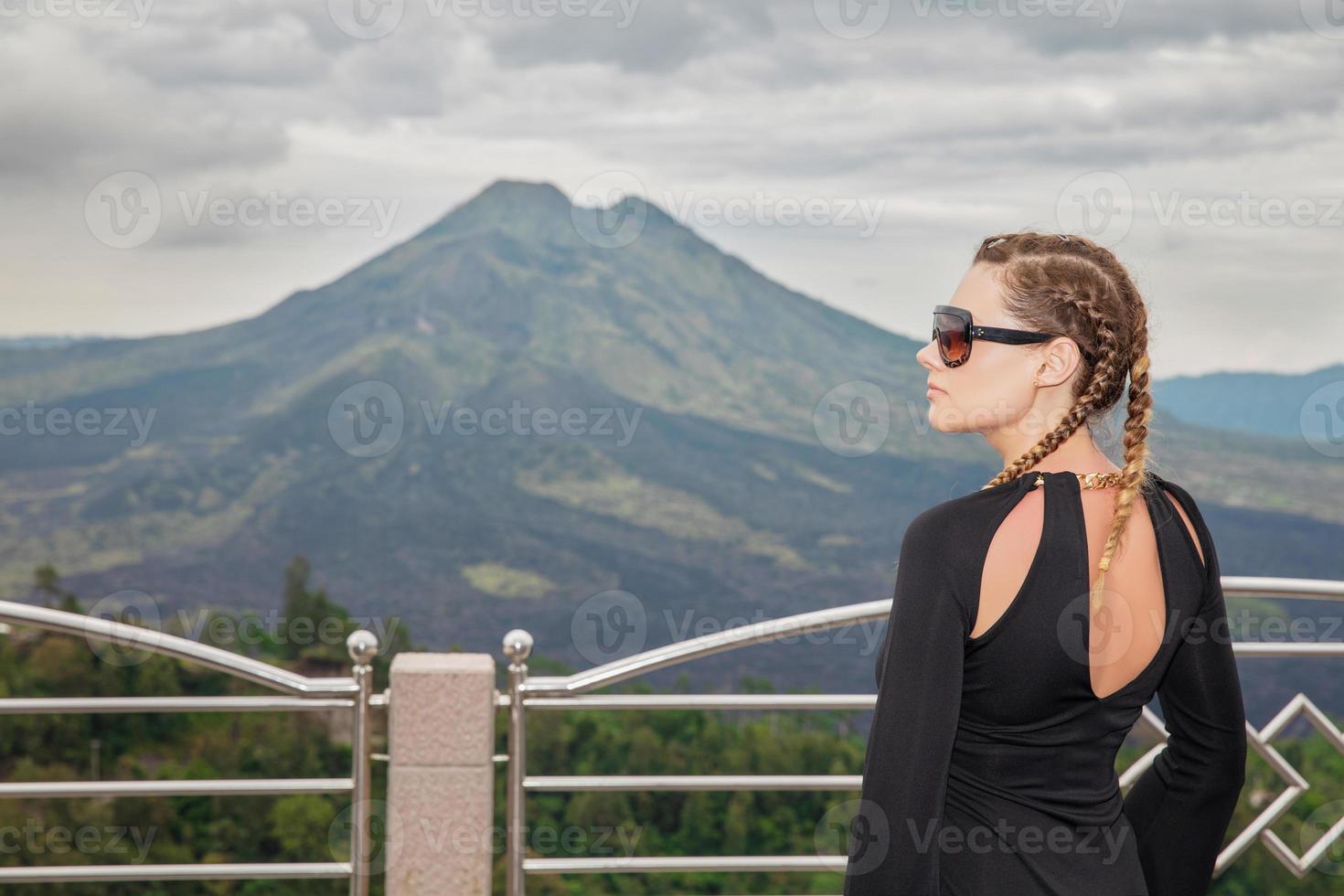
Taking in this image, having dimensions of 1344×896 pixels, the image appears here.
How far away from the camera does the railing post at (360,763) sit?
8.56 ft

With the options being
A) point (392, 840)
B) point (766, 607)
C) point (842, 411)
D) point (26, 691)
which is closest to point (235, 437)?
Result: point (766, 607)

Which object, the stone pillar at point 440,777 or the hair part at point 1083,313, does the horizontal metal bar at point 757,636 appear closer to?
the stone pillar at point 440,777

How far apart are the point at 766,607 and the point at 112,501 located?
44313 millimetres

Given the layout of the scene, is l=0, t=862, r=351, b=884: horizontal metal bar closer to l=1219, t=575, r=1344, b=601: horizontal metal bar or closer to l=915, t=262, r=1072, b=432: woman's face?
l=915, t=262, r=1072, b=432: woman's face

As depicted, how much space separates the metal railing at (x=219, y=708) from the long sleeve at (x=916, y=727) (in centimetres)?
162

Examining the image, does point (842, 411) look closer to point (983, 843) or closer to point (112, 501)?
point (112, 501)

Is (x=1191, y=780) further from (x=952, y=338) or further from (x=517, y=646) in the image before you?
(x=517, y=646)

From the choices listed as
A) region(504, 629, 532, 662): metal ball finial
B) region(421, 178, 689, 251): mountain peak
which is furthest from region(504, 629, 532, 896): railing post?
region(421, 178, 689, 251): mountain peak

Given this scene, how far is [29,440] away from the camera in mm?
84750

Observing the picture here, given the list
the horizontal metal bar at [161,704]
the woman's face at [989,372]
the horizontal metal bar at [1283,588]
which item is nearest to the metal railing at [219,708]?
the horizontal metal bar at [161,704]

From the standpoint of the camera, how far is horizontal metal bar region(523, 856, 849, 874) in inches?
107

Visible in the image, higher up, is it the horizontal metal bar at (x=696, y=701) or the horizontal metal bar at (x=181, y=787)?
the horizontal metal bar at (x=696, y=701)

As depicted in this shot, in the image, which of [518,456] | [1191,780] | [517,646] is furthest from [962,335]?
[518,456]

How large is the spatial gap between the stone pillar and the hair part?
1729 mm
